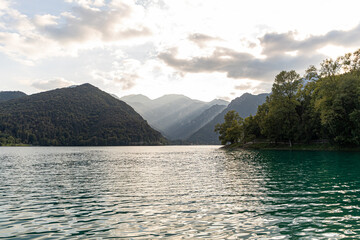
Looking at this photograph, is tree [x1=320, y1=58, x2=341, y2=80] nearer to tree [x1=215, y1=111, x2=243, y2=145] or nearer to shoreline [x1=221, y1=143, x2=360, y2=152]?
shoreline [x1=221, y1=143, x2=360, y2=152]

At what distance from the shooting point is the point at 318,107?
9488 centimetres

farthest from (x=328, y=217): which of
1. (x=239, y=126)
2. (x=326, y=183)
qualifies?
(x=239, y=126)

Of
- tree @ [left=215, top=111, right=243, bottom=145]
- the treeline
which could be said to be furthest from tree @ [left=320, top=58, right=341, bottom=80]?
tree @ [left=215, top=111, right=243, bottom=145]

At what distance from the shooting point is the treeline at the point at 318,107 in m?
90.1

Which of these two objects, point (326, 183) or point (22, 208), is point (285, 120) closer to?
point (326, 183)

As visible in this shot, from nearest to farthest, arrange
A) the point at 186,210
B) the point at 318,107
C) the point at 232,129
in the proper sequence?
the point at 186,210, the point at 318,107, the point at 232,129

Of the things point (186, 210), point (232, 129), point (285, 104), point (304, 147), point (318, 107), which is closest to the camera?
point (186, 210)

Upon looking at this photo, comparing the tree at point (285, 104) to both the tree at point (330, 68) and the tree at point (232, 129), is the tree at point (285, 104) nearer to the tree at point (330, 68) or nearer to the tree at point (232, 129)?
the tree at point (330, 68)

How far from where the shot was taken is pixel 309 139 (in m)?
115

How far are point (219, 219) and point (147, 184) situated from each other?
1754 centimetres

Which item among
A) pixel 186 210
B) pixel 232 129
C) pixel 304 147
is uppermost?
pixel 232 129

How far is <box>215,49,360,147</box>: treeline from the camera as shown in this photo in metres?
90.1

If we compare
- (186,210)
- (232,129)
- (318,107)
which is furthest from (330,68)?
(186,210)

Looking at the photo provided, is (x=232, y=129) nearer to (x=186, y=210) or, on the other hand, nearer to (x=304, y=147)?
(x=304, y=147)
